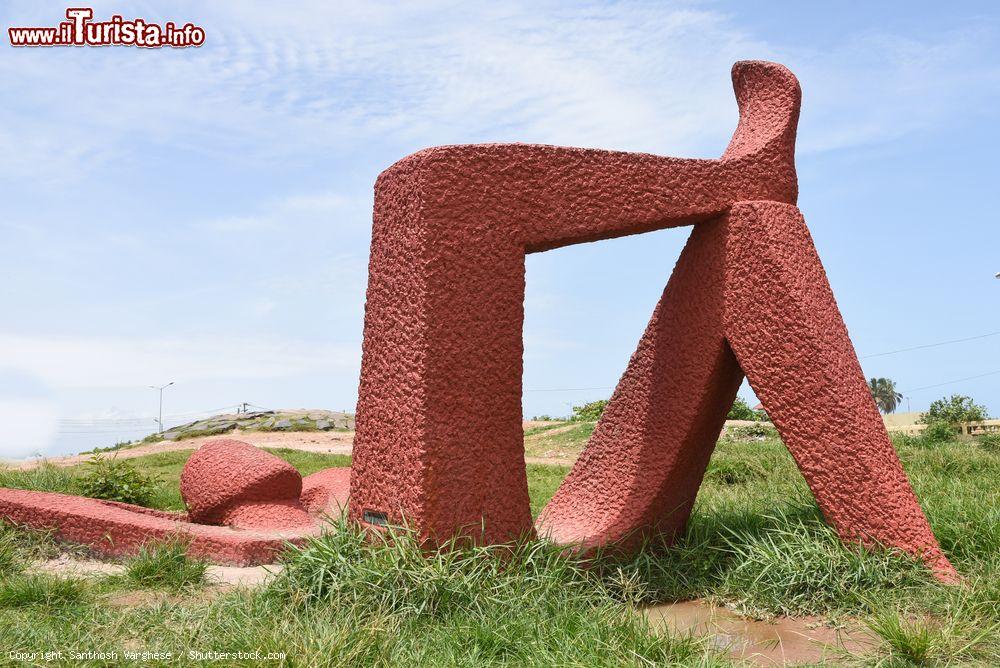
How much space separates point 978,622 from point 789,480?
388 cm

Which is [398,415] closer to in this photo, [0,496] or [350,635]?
[350,635]

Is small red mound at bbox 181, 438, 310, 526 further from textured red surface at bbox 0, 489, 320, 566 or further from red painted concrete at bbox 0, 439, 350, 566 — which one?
textured red surface at bbox 0, 489, 320, 566

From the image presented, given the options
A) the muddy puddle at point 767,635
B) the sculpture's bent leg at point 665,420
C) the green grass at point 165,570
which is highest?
the sculpture's bent leg at point 665,420

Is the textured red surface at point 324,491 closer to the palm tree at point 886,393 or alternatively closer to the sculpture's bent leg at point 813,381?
the sculpture's bent leg at point 813,381

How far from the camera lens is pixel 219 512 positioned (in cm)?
609

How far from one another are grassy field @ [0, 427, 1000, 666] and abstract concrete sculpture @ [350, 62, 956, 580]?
0.20 metres

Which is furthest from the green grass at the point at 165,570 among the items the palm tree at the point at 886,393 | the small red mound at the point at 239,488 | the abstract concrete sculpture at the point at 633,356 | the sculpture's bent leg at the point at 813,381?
the palm tree at the point at 886,393

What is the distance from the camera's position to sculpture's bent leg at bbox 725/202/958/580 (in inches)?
161

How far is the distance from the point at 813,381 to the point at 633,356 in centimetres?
105

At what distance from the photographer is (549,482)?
8.64m

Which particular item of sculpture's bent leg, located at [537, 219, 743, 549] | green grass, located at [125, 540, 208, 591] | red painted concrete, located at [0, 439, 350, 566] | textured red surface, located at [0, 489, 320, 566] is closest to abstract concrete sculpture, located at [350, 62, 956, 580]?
sculpture's bent leg, located at [537, 219, 743, 549]

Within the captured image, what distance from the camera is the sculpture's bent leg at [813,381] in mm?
4086

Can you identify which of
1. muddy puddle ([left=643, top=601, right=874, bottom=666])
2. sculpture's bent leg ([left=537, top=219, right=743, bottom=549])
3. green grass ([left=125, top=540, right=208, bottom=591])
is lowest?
muddy puddle ([left=643, top=601, right=874, bottom=666])

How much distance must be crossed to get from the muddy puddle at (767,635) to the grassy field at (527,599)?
9cm
